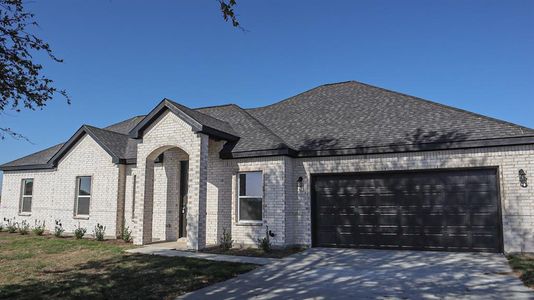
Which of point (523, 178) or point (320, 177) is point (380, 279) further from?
point (523, 178)

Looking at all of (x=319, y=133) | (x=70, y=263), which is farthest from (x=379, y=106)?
(x=70, y=263)

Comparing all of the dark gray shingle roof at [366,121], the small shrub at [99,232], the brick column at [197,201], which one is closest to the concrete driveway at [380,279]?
the brick column at [197,201]

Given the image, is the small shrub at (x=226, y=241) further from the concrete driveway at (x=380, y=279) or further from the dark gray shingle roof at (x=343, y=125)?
the dark gray shingle roof at (x=343, y=125)

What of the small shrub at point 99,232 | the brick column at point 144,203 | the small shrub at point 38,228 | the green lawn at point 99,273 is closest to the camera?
the green lawn at point 99,273

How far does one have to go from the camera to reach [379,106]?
609 inches

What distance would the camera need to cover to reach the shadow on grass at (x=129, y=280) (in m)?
7.39

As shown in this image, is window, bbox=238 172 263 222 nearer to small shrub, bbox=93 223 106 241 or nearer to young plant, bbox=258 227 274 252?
young plant, bbox=258 227 274 252

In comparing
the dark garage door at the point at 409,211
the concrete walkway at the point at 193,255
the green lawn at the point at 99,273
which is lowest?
the green lawn at the point at 99,273

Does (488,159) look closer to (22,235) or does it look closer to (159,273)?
(159,273)

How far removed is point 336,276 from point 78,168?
1357 cm

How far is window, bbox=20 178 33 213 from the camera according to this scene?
1950cm

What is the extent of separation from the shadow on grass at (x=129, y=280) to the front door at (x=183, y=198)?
4660 mm

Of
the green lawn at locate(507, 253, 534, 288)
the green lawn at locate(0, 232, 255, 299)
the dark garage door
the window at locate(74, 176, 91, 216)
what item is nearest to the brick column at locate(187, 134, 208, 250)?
the green lawn at locate(0, 232, 255, 299)

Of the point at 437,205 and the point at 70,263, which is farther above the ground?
the point at 437,205
